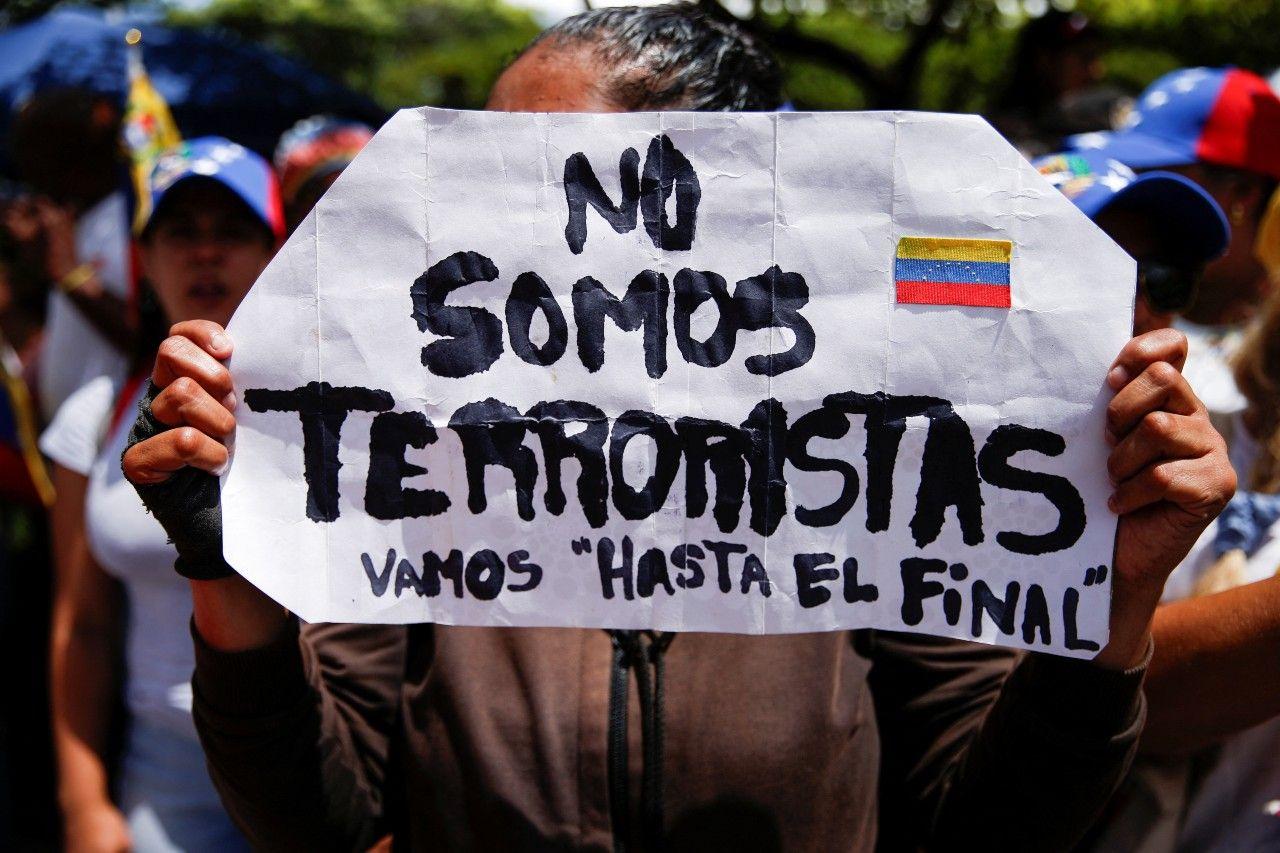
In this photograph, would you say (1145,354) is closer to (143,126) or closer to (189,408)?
(189,408)

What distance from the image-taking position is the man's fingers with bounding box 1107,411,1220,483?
1263 mm

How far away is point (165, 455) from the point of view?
1313 mm

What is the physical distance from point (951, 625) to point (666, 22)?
93cm

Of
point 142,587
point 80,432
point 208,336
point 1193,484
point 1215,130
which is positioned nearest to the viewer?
point 1193,484

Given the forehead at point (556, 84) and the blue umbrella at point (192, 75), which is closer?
the forehead at point (556, 84)

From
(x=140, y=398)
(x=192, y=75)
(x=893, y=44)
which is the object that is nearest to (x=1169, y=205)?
(x=140, y=398)

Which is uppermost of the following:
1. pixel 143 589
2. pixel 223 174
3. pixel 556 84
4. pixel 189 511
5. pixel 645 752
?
pixel 556 84

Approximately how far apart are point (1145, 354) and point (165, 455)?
111 centimetres

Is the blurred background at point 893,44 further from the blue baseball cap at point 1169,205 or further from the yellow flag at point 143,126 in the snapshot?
the yellow flag at point 143,126

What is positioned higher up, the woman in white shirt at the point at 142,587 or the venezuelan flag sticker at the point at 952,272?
the venezuelan flag sticker at the point at 952,272

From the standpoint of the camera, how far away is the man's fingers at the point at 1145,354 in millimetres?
1301

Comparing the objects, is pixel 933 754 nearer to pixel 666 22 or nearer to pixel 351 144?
pixel 666 22

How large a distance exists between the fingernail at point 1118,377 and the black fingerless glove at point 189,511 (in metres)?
1.04

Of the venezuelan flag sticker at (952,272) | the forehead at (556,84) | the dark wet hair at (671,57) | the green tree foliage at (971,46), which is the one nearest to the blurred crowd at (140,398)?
the venezuelan flag sticker at (952,272)
